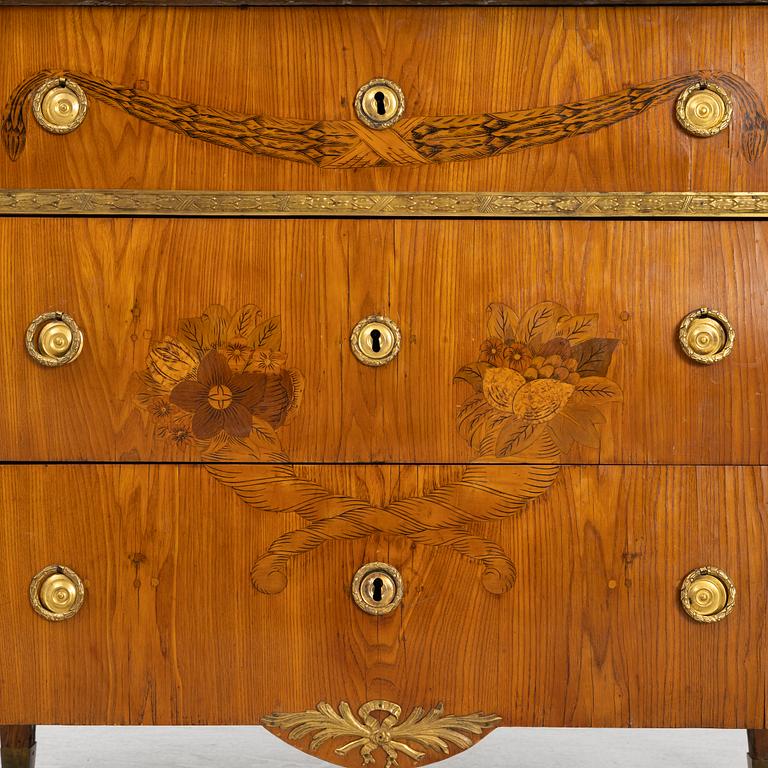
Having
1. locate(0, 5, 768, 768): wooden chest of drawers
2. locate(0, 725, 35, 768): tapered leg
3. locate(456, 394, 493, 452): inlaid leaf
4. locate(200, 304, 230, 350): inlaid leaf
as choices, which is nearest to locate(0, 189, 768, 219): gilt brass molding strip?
locate(0, 5, 768, 768): wooden chest of drawers

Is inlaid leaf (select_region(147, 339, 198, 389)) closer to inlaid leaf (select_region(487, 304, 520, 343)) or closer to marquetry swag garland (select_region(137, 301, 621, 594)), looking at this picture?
marquetry swag garland (select_region(137, 301, 621, 594))

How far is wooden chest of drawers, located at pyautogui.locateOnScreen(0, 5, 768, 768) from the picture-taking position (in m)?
1.10

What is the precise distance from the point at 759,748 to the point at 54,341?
0.98 meters

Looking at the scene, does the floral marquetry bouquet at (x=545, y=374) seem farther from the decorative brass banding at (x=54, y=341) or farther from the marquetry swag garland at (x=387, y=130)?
the decorative brass banding at (x=54, y=341)

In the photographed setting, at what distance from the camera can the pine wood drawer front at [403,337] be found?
110cm

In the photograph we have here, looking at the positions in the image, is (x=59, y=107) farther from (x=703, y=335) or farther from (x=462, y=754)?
(x=462, y=754)

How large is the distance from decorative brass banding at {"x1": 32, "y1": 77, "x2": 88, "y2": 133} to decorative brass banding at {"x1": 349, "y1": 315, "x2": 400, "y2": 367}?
1.31 ft

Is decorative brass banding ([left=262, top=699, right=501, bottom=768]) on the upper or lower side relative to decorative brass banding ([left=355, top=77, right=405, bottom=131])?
lower

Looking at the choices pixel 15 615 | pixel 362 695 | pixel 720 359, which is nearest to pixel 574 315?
pixel 720 359

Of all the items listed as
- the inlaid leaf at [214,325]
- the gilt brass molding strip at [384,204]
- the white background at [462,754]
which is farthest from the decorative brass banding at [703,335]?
the white background at [462,754]

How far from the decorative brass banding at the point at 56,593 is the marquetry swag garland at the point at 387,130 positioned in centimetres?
48

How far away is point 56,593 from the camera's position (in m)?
1.12

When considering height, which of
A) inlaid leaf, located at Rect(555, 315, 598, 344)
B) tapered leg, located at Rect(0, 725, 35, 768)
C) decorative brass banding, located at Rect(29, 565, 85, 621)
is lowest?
tapered leg, located at Rect(0, 725, 35, 768)

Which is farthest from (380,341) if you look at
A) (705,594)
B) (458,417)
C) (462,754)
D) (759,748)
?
(462,754)
